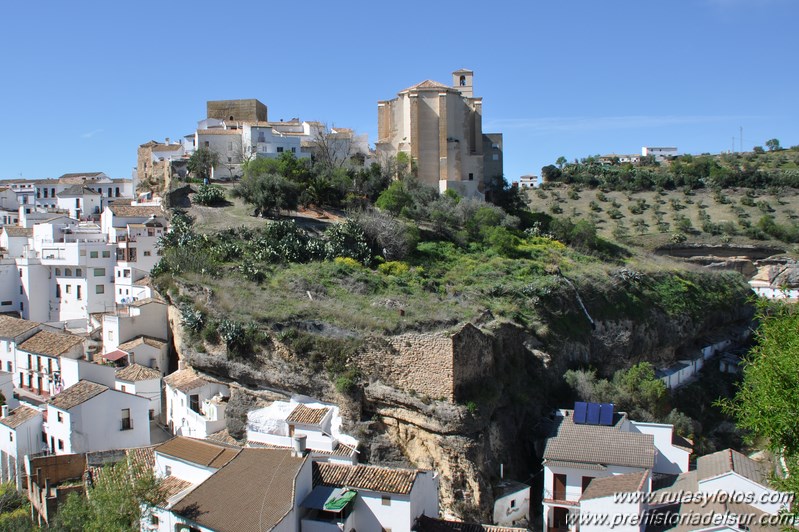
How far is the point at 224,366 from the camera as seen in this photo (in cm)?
2103

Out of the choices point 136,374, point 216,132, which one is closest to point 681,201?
point 216,132

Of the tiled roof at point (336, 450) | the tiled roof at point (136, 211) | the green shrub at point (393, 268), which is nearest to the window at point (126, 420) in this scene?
the tiled roof at point (336, 450)

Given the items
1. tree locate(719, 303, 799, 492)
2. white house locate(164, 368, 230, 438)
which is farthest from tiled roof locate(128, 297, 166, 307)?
tree locate(719, 303, 799, 492)

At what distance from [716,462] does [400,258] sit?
14.2 metres

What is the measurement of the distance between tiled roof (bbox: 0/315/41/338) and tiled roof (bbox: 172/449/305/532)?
15.3m

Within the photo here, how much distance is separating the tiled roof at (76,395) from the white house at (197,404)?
2.18 meters

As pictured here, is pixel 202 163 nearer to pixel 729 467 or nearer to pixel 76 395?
pixel 76 395

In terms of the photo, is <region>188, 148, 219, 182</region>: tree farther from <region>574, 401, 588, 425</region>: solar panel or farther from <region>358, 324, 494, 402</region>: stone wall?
<region>574, 401, 588, 425</region>: solar panel

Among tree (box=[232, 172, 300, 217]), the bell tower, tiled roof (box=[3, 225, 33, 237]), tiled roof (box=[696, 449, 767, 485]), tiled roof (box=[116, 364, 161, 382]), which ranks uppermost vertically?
the bell tower

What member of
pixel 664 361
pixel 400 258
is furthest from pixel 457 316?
pixel 664 361

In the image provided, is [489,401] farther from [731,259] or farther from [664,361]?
[731,259]

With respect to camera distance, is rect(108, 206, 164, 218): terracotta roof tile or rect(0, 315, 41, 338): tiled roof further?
rect(108, 206, 164, 218): terracotta roof tile

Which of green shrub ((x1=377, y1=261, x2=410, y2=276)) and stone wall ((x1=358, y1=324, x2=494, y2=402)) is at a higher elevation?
green shrub ((x1=377, y1=261, x2=410, y2=276))

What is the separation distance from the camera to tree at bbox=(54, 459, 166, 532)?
1512cm
